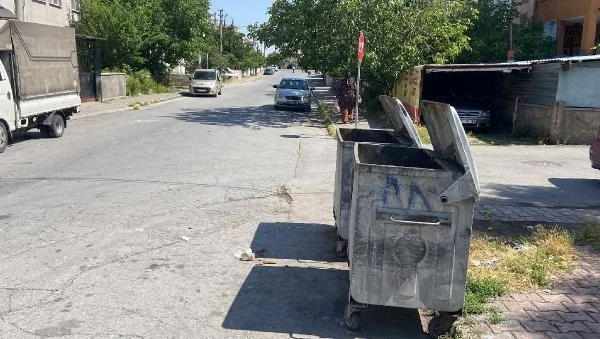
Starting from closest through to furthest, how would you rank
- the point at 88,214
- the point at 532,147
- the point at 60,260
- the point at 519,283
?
the point at 519,283, the point at 60,260, the point at 88,214, the point at 532,147

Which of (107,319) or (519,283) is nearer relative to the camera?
(107,319)

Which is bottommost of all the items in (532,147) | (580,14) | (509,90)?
(532,147)

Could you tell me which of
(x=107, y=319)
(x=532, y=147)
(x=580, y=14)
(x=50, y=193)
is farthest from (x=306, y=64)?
(x=107, y=319)

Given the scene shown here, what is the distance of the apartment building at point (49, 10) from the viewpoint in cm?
2578

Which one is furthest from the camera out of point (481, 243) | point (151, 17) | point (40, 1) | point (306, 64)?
point (151, 17)

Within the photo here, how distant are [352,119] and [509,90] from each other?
6.11 meters

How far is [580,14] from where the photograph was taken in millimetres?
23156

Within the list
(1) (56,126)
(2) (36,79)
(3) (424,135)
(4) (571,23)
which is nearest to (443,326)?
(2) (36,79)

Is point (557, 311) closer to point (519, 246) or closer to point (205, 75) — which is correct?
point (519, 246)

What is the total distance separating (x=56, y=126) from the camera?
14.4 meters

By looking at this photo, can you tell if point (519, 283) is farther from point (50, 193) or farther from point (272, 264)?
point (50, 193)

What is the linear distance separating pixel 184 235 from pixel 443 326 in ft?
11.4

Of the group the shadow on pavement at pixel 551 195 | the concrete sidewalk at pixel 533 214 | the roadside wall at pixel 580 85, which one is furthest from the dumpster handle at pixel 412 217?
the roadside wall at pixel 580 85

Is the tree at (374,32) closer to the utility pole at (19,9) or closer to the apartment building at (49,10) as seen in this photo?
the utility pole at (19,9)
